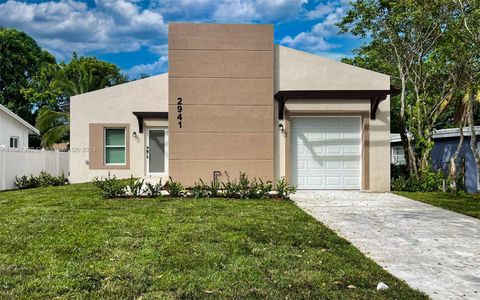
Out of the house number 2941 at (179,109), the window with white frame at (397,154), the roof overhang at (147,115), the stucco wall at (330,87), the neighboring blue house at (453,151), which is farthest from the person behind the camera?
the window with white frame at (397,154)

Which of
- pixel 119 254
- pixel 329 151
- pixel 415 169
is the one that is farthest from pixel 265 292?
pixel 415 169

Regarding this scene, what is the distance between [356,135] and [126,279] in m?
10.2

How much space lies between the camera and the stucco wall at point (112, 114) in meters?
16.5

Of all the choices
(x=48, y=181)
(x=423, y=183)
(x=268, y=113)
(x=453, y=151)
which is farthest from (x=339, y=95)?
(x=48, y=181)

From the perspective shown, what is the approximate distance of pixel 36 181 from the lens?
16.0 m

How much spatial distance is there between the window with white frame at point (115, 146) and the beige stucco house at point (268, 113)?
4568 millimetres

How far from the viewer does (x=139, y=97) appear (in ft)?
54.4

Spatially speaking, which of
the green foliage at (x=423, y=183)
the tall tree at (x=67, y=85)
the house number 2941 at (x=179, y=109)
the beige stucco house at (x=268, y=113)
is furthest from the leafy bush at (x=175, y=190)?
the tall tree at (x=67, y=85)

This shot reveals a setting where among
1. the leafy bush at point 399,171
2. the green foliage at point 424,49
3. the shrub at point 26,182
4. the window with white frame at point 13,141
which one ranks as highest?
the green foliage at point 424,49

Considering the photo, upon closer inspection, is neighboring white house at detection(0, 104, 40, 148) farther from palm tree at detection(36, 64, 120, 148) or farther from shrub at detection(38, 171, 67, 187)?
shrub at detection(38, 171, 67, 187)

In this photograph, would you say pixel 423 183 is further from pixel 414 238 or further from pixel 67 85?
pixel 67 85

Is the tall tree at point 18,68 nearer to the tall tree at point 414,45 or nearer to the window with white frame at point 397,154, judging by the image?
the window with white frame at point 397,154

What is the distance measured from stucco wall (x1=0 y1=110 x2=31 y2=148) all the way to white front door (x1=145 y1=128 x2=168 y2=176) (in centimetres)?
1030

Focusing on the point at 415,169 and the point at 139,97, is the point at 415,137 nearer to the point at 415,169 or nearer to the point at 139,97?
the point at 415,169
